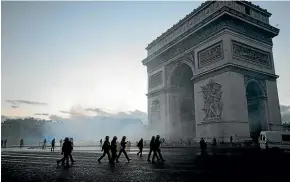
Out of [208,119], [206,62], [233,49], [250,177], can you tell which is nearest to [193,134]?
[208,119]

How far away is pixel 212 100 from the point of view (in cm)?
2458

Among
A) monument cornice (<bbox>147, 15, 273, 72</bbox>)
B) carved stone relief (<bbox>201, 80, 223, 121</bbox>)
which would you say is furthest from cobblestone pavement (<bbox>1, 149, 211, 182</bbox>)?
monument cornice (<bbox>147, 15, 273, 72</bbox>)

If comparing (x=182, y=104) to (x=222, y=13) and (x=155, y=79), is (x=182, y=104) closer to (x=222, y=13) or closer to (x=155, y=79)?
(x=155, y=79)

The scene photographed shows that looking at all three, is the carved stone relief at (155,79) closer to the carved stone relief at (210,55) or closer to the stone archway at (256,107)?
the carved stone relief at (210,55)

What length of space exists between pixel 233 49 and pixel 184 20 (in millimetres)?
8741

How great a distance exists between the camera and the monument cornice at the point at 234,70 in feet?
76.6

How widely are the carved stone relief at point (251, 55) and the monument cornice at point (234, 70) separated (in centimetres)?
106

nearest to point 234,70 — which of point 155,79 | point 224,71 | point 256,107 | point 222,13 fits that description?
point 224,71

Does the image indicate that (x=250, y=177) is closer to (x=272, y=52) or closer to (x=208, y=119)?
(x=208, y=119)

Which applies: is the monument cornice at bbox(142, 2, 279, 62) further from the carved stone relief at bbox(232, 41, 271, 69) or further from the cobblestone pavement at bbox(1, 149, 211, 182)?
the cobblestone pavement at bbox(1, 149, 211, 182)

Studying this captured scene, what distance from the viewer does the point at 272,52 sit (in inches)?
1096

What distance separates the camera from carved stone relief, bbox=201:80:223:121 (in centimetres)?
2362

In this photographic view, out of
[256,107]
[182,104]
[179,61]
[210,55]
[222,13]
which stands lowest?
[256,107]

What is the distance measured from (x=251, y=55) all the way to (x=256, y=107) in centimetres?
593
